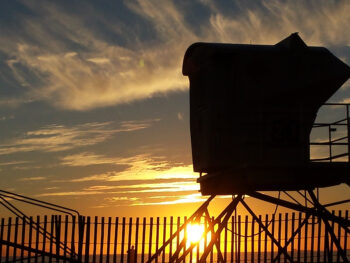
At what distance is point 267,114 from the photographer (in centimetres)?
1680

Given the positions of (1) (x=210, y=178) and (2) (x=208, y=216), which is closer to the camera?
(1) (x=210, y=178)

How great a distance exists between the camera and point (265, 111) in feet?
54.9

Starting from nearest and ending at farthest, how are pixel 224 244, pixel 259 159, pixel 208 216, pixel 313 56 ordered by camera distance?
pixel 259 159 < pixel 313 56 < pixel 208 216 < pixel 224 244

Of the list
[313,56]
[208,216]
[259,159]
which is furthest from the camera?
[208,216]

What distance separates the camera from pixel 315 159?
1761 cm

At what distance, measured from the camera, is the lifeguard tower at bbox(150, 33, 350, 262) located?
16609 mm

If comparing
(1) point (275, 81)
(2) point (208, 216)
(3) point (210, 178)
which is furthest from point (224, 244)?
(1) point (275, 81)

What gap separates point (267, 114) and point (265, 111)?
13cm

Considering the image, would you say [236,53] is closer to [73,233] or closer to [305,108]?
[305,108]

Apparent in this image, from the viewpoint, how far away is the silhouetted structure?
1659 cm

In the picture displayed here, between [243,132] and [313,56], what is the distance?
3266 millimetres

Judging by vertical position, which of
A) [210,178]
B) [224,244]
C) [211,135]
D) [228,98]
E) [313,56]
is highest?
[313,56]

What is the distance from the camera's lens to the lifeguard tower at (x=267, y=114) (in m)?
16.6

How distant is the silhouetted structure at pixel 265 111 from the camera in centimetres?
1659
